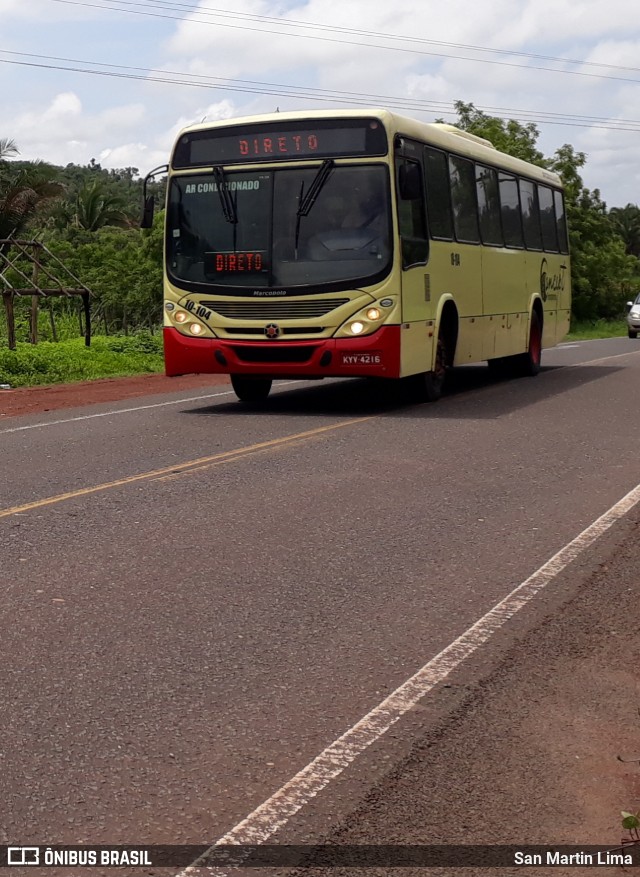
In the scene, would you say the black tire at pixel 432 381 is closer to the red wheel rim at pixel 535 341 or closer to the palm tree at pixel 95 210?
the red wheel rim at pixel 535 341

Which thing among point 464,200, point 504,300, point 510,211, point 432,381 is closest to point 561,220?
point 510,211

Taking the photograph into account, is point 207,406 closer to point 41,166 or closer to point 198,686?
point 198,686

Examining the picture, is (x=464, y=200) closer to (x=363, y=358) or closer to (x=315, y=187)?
(x=315, y=187)

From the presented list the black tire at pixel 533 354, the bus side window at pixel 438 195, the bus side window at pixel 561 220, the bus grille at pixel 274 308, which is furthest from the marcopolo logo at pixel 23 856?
the bus side window at pixel 561 220

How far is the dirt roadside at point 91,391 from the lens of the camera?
16.9m

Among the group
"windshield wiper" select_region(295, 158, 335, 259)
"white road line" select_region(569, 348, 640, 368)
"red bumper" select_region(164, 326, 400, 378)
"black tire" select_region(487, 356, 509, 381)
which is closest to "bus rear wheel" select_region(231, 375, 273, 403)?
"red bumper" select_region(164, 326, 400, 378)

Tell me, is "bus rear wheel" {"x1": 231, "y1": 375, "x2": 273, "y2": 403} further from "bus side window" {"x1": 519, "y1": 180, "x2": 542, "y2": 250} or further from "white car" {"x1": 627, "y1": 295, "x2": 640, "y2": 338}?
"white car" {"x1": 627, "y1": 295, "x2": 640, "y2": 338}

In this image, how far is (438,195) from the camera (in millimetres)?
16188

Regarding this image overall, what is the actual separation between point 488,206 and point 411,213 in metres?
3.61

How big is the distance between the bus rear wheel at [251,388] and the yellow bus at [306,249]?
0.11 meters

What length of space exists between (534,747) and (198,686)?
1.32 m

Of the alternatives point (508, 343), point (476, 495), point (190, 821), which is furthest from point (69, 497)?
point (508, 343)

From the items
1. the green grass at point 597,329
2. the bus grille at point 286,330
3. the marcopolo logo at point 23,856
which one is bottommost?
the green grass at point 597,329

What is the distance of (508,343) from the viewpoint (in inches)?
767
